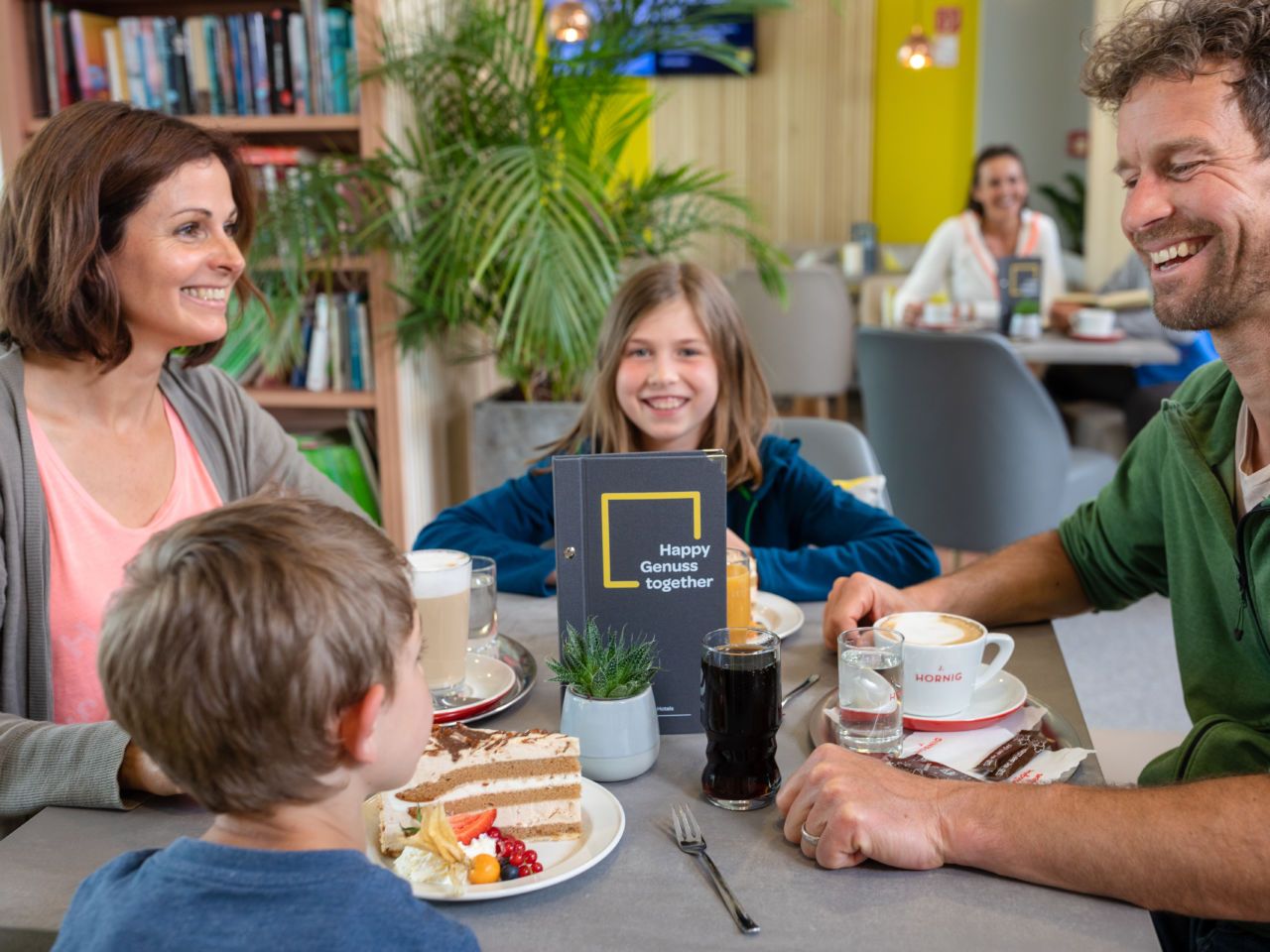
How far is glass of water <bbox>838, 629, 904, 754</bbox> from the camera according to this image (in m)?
1.14

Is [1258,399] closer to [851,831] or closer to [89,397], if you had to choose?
[851,831]

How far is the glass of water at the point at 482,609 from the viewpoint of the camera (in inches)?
53.7

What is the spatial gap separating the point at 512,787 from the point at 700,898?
19cm

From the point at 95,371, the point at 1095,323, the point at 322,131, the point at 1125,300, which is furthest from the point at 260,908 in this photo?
the point at 1125,300

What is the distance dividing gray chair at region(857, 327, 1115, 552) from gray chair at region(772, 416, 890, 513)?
1.00 m

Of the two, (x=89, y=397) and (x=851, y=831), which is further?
(x=89, y=397)

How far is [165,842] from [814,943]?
55 centimetres

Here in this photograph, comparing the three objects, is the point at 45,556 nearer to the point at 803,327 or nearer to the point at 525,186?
the point at 525,186

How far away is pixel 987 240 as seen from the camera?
5.20m

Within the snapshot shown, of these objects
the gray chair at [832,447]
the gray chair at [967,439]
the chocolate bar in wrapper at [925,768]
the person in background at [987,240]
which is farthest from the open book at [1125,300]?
the chocolate bar in wrapper at [925,768]

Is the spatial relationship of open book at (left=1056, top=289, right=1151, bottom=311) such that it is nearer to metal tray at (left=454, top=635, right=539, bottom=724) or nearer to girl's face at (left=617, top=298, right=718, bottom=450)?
girl's face at (left=617, top=298, right=718, bottom=450)

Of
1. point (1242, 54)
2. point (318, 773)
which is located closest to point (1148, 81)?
point (1242, 54)

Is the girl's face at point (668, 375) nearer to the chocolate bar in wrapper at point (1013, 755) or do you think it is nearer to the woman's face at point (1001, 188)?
the chocolate bar in wrapper at point (1013, 755)

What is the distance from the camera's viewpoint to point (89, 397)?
165 centimetres
